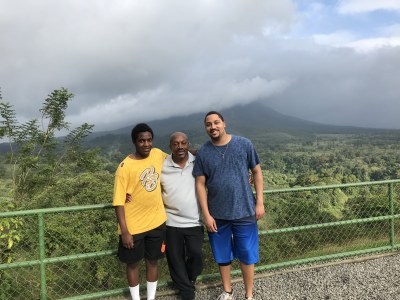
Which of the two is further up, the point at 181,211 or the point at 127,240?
the point at 181,211

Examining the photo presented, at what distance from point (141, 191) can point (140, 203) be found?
10cm

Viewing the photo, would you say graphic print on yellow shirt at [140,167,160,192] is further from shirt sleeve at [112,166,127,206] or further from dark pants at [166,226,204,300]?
dark pants at [166,226,204,300]

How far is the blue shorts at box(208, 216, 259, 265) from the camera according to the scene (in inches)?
119

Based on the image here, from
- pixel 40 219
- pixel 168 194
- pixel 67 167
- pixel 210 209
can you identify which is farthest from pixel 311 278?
pixel 67 167

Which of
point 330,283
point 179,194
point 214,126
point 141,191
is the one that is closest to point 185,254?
point 179,194

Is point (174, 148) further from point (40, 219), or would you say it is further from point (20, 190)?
point (20, 190)

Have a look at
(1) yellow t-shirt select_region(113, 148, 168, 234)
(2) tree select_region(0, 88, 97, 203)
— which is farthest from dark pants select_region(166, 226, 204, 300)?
(2) tree select_region(0, 88, 97, 203)

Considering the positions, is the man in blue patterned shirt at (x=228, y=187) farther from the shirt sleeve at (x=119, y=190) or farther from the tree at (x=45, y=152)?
the tree at (x=45, y=152)

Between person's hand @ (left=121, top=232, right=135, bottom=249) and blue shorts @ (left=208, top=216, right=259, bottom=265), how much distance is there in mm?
687

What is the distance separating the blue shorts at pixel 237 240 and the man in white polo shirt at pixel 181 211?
16 cm

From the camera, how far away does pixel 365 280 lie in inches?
148

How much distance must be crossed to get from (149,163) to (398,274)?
2.97 metres

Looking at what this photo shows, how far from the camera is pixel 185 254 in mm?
3225

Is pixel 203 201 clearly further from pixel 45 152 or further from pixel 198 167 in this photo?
pixel 45 152
